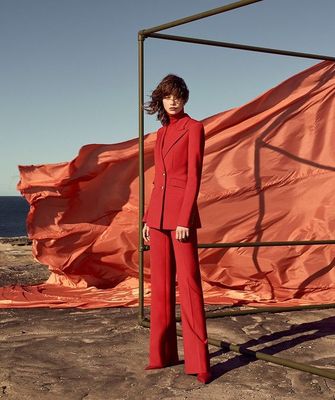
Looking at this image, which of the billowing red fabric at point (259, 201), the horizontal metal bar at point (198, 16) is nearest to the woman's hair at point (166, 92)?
the horizontal metal bar at point (198, 16)

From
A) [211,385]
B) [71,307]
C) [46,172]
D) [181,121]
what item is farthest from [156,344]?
[46,172]

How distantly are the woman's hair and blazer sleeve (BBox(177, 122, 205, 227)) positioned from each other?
0.24 meters

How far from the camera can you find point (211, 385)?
341cm

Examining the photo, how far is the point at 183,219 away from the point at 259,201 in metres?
2.81

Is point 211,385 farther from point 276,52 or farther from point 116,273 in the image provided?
point 116,273

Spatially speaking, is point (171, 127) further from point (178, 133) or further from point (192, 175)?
point (192, 175)

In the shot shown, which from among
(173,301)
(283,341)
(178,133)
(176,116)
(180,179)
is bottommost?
(283,341)

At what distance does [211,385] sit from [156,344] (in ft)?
1.44

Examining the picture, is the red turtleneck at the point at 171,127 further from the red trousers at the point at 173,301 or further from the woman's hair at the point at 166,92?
the red trousers at the point at 173,301

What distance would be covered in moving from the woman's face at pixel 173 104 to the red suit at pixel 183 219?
41 mm

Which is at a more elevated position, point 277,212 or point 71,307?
point 277,212

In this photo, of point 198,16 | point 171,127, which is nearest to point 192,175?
point 171,127

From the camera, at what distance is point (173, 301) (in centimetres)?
371

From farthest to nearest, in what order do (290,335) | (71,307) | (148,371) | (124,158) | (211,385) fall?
(124,158)
(71,307)
(290,335)
(148,371)
(211,385)
